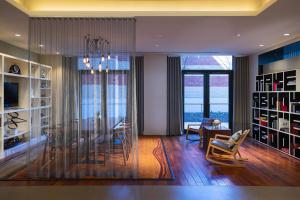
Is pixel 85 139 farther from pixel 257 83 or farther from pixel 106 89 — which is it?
pixel 257 83

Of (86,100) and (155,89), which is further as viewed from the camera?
(155,89)

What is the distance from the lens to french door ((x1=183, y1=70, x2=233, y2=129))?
9031 millimetres

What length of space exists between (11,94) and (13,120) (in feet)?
2.19

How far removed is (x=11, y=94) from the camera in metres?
6.31

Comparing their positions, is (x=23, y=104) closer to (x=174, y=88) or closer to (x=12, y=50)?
(x=12, y=50)

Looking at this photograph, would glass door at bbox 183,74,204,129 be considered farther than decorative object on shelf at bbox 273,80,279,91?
Yes

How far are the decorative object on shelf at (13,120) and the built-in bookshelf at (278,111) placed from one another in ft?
21.1

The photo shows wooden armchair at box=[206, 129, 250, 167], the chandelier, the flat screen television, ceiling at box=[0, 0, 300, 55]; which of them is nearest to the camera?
the chandelier

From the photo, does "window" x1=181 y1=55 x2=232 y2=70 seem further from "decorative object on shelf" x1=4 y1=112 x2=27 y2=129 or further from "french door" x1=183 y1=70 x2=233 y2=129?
"decorative object on shelf" x1=4 y1=112 x2=27 y2=129

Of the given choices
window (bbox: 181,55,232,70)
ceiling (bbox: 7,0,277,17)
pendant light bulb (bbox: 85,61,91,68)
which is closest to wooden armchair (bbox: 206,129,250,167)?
ceiling (bbox: 7,0,277,17)

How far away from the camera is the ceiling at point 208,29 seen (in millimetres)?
4367

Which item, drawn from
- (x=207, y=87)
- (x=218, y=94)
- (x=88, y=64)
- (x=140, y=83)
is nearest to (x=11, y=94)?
(x=88, y=64)

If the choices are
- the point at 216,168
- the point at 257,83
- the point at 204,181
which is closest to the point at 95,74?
the point at 204,181

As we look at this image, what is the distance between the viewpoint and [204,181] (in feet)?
13.6
